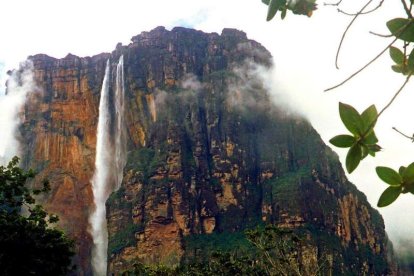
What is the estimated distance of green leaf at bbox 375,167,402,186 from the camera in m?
0.88

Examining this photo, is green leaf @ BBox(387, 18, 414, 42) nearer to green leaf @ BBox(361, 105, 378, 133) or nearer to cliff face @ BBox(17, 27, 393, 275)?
green leaf @ BBox(361, 105, 378, 133)

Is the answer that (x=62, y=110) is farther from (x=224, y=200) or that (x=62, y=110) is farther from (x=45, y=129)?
(x=224, y=200)

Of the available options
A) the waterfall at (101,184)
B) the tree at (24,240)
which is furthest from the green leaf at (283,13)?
the waterfall at (101,184)

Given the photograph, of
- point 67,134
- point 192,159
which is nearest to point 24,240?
point 192,159

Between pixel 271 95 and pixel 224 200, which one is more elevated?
pixel 271 95

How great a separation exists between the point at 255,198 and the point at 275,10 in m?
72.8

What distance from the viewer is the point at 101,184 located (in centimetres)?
7562

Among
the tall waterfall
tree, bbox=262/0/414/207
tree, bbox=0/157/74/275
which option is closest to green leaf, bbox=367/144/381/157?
tree, bbox=262/0/414/207

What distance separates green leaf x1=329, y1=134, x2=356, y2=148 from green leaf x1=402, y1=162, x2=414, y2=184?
9cm

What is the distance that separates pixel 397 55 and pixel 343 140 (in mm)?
232

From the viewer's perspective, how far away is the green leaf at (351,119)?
0.84 meters

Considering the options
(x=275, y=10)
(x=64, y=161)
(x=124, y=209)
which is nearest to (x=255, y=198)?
(x=124, y=209)

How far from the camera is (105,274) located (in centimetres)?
6938

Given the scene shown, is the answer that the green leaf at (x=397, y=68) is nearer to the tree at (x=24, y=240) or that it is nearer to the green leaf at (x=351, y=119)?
the green leaf at (x=351, y=119)
